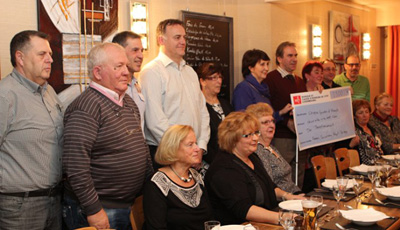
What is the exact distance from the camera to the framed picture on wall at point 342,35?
762cm

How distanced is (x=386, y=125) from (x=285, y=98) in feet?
5.05

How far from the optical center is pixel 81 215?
9.20ft

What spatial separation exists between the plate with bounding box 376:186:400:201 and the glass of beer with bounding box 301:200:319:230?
0.92 meters

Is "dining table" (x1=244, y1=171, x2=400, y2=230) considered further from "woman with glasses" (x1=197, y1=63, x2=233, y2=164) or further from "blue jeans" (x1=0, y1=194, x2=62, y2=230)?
"woman with glasses" (x1=197, y1=63, x2=233, y2=164)

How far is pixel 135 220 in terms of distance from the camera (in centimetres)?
282

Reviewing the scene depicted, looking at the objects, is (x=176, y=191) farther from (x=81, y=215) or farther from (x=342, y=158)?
(x=342, y=158)

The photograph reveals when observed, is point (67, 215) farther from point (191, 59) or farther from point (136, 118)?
point (191, 59)

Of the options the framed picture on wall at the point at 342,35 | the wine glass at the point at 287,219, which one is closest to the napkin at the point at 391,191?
the wine glass at the point at 287,219

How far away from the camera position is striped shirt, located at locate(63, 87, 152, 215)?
261 cm

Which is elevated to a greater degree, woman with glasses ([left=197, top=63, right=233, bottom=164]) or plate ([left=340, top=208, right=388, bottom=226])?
woman with glasses ([left=197, top=63, right=233, bottom=164])

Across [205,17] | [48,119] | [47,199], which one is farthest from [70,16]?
[205,17]

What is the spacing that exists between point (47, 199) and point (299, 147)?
2.87 m

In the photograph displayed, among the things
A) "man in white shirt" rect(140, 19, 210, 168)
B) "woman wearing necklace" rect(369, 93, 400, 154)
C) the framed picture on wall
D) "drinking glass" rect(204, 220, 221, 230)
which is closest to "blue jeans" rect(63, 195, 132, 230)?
"drinking glass" rect(204, 220, 221, 230)

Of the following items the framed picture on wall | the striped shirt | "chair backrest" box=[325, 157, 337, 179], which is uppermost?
the framed picture on wall
